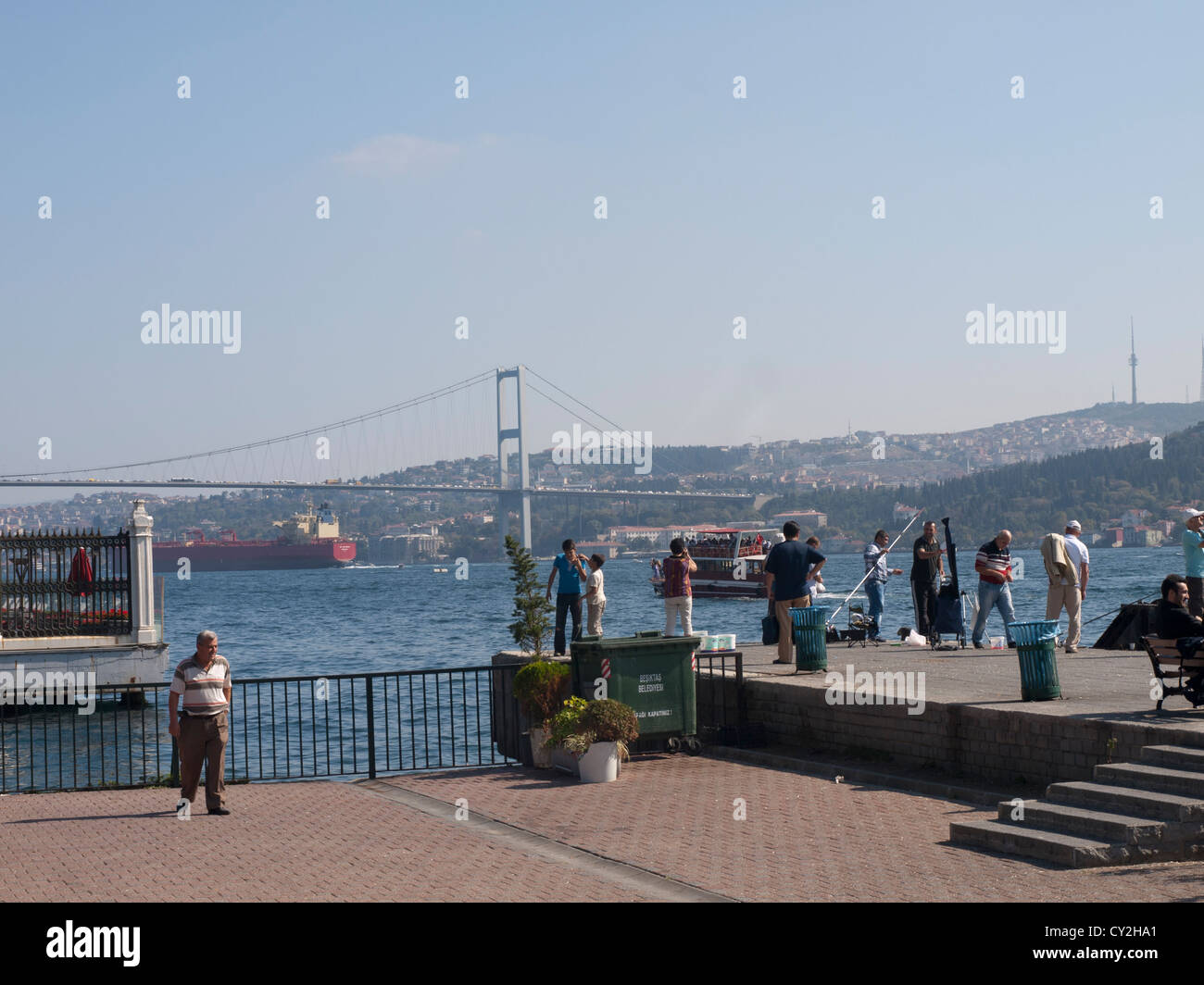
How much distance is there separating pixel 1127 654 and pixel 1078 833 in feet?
25.3

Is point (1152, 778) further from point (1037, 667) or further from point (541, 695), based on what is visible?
point (541, 695)

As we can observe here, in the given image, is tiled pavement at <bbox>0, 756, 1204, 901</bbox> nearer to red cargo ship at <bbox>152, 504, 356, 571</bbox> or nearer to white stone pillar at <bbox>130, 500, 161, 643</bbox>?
white stone pillar at <bbox>130, 500, 161, 643</bbox>

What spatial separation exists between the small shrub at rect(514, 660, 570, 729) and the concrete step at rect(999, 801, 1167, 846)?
195 inches

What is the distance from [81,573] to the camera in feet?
81.3

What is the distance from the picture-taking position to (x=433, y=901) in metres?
7.43

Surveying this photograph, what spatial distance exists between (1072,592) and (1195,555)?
58.2 inches

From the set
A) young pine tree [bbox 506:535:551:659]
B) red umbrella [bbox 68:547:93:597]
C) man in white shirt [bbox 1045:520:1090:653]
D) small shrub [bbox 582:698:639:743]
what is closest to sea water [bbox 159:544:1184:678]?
man in white shirt [bbox 1045:520:1090:653]

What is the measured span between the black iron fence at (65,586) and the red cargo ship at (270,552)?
105870 millimetres

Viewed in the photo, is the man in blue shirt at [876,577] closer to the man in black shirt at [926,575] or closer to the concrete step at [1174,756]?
the man in black shirt at [926,575]

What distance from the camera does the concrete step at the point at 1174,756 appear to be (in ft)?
29.1

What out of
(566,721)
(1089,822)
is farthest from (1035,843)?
(566,721)

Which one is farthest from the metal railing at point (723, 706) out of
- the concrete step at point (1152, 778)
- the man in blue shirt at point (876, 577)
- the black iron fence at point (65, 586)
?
the black iron fence at point (65, 586)
